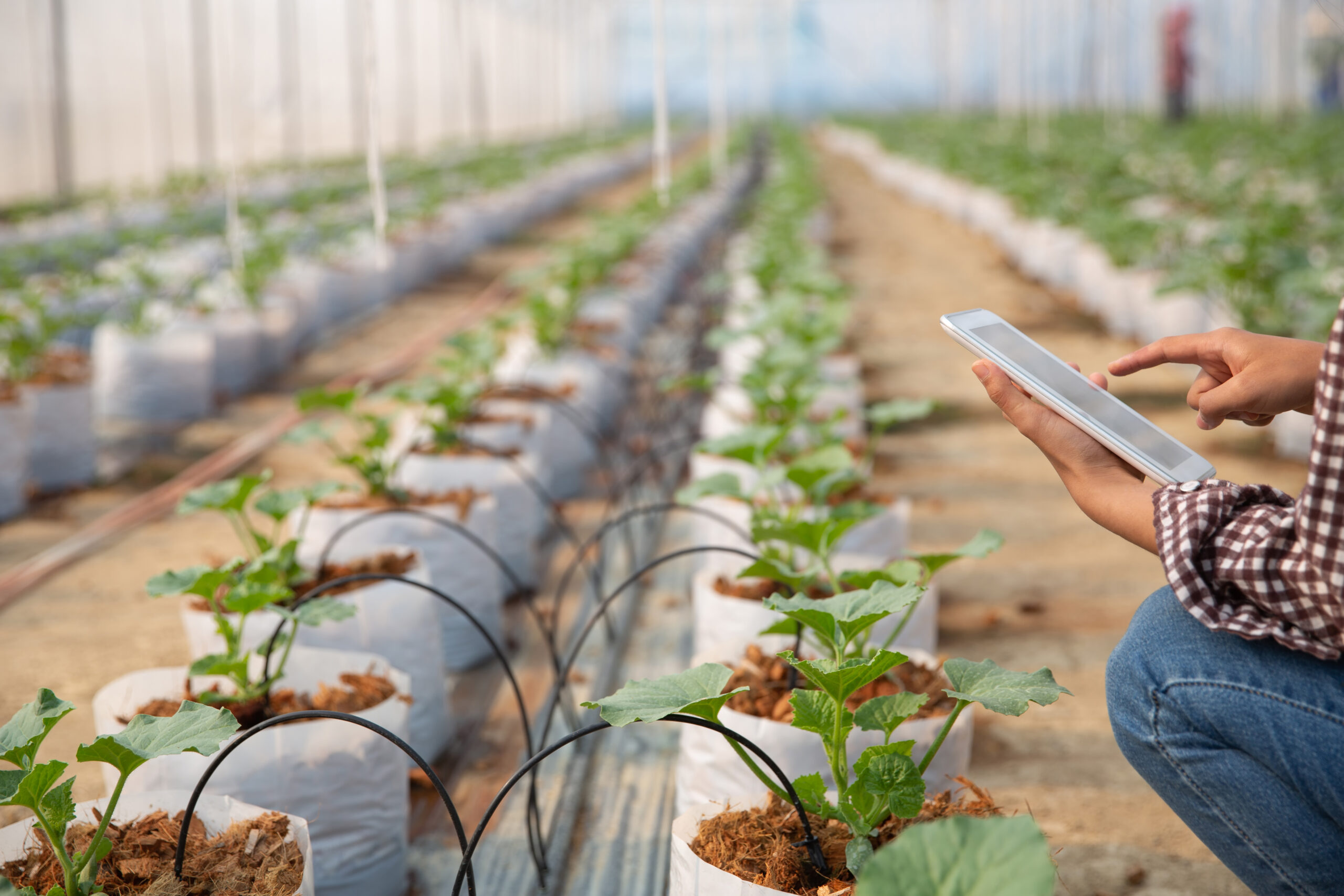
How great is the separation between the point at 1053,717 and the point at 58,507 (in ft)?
11.2

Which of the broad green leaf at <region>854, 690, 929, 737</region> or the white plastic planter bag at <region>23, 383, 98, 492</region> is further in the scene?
the white plastic planter bag at <region>23, 383, 98, 492</region>

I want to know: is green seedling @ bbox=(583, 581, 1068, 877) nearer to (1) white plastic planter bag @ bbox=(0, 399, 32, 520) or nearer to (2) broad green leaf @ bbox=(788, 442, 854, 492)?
(2) broad green leaf @ bbox=(788, 442, 854, 492)

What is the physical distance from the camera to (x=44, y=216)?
29.1 feet

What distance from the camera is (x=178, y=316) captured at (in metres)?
5.62

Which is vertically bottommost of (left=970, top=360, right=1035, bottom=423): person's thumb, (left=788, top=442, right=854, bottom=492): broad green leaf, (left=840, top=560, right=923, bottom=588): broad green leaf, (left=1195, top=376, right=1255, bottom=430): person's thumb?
(left=840, top=560, right=923, bottom=588): broad green leaf

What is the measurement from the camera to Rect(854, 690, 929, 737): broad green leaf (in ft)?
4.76

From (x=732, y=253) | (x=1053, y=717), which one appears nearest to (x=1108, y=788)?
(x=1053, y=717)

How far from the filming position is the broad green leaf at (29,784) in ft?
4.39

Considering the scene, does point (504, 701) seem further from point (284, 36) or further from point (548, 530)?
point (284, 36)

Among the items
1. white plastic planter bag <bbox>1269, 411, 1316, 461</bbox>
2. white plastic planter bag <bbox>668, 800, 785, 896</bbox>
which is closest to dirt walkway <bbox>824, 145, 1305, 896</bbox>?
white plastic planter bag <bbox>1269, 411, 1316, 461</bbox>

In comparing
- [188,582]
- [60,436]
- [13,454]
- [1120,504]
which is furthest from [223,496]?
[60,436]

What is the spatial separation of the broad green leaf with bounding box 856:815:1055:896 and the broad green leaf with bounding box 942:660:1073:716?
0.34 m

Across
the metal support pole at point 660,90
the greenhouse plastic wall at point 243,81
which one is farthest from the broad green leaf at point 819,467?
the metal support pole at point 660,90

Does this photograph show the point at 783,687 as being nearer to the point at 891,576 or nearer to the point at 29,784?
the point at 891,576
